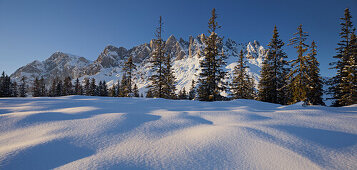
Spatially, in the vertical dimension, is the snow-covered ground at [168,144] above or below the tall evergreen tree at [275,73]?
below

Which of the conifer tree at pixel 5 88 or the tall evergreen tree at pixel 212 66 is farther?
the conifer tree at pixel 5 88

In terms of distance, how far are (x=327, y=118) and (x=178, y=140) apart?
2.78 meters

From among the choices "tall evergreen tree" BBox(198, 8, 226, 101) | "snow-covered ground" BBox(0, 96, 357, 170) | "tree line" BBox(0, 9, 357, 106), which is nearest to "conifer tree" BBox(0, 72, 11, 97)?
"tree line" BBox(0, 9, 357, 106)

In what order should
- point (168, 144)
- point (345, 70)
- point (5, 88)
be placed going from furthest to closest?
point (5, 88), point (345, 70), point (168, 144)

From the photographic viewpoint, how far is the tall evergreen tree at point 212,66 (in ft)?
41.1

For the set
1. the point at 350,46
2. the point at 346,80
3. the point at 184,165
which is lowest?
the point at 184,165

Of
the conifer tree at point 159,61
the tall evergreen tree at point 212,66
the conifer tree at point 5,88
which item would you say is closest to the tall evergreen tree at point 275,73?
the tall evergreen tree at point 212,66

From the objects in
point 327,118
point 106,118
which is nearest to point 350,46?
point 327,118

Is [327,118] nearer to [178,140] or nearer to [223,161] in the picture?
[223,161]

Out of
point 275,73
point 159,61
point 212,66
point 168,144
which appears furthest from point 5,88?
point 275,73

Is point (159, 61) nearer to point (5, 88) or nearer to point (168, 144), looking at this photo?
point (168, 144)

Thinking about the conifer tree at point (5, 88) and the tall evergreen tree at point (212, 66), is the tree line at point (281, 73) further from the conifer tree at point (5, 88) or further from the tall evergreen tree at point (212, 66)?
the conifer tree at point (5, 88)

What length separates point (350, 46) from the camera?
1330cm

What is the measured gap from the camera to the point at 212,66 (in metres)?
12.7
